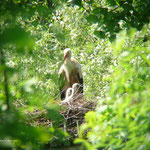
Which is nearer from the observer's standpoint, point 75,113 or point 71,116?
point 71,116

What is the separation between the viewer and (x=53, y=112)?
3.55 ft

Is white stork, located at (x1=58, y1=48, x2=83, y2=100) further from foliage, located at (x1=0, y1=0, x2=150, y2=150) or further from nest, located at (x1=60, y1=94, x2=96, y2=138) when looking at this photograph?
foliage, located at (x1=0, y1=0, x2=150, y2=150)

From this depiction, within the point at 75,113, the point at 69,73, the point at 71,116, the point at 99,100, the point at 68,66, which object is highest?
the point at 68,66

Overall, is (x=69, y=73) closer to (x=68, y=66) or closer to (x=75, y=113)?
(x=68, y=66)

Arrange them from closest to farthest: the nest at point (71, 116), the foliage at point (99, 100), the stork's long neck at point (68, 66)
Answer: the foliage at point (99, 100), the nest at point (71, 116), the stork's long neck at point (68, 66)

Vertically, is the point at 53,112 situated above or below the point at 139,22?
below

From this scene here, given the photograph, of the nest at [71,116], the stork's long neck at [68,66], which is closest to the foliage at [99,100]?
the nest at [71,116]

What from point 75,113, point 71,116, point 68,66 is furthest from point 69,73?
point 71,116

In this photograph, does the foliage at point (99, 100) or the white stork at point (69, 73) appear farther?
the white stork at point (69, 73)

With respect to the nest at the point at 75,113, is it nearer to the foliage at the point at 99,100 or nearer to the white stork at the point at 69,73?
the foliage at the point at 99,100

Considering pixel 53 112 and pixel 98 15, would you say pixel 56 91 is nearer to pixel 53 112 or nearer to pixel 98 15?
pixel 98 15

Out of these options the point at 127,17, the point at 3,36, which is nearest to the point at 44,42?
the point at 127,17

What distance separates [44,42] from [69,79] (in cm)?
179

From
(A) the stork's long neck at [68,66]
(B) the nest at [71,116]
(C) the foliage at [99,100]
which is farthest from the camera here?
(A) the stork's long neck at [68,66]
